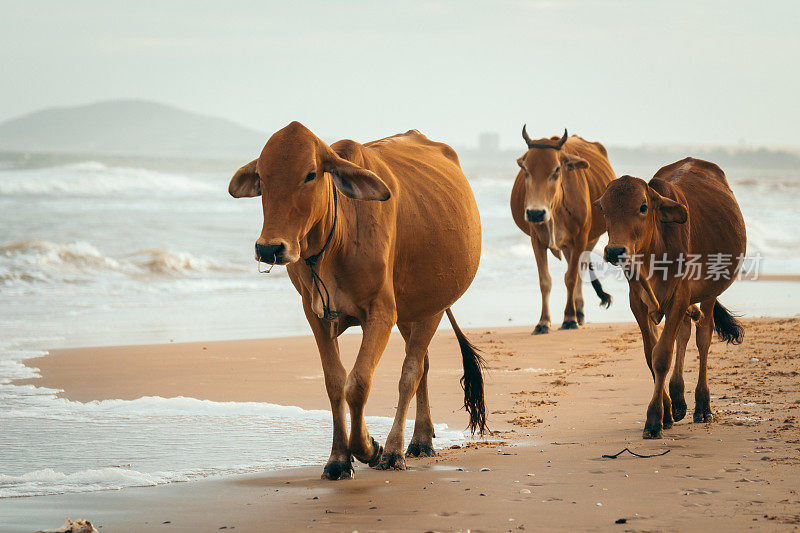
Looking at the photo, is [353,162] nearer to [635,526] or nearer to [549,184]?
[635,526]

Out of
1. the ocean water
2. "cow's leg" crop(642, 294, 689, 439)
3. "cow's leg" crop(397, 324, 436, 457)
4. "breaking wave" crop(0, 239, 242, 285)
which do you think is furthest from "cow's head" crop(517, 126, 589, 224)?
"breaking wave" crop(0, 239, 242, 285)

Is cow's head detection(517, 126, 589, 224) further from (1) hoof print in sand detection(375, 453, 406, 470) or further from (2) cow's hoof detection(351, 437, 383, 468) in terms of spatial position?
(2) cow's hoof detection(351, 437, 383, 468)

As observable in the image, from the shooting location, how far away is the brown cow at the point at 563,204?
11297 mm

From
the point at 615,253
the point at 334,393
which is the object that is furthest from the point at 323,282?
the point at 615,253

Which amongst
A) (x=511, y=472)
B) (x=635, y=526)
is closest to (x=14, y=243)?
(x=511, y=472)

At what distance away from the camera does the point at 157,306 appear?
560 inches

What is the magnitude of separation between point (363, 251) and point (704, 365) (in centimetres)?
307

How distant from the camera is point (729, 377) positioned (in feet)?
27.4

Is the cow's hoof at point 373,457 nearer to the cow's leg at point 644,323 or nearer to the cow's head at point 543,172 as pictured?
the cow's leg at point 644,323

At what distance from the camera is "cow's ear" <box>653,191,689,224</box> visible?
21.4ft

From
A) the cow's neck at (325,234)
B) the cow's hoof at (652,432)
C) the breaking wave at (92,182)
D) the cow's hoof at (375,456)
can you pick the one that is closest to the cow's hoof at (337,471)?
the cow's hoof at (375,456)

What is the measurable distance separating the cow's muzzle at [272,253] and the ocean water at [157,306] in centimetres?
149

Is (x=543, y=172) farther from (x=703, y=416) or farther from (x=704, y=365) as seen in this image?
(x=703, y=416)

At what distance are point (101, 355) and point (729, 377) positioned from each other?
228 inches
